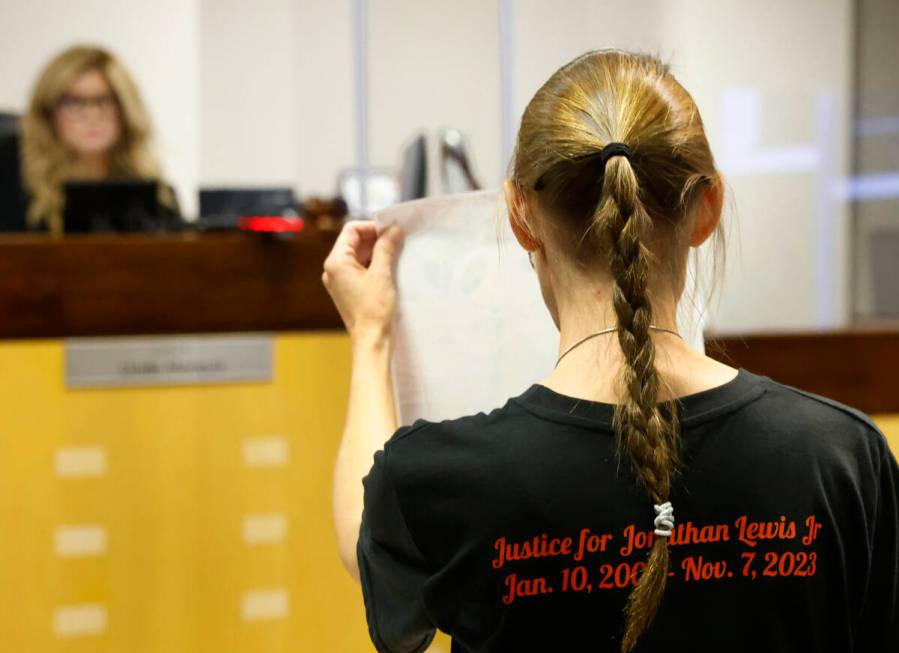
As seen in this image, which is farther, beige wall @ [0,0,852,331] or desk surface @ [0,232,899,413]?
beige wall @ [0,0,852,331]

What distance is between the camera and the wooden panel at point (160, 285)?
1.15m

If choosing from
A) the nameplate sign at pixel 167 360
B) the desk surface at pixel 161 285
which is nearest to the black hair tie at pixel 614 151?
the desk surface at pixel 161 285

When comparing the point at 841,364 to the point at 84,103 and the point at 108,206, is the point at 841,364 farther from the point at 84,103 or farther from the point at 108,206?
the point at 84,103

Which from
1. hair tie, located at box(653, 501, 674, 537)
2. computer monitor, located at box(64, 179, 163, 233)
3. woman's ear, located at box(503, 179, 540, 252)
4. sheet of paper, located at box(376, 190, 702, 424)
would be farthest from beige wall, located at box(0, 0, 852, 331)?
hair tie, located at box(653, 501, 674, 537)

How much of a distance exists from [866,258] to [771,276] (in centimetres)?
40

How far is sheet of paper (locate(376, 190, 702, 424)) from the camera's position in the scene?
2.85 ft

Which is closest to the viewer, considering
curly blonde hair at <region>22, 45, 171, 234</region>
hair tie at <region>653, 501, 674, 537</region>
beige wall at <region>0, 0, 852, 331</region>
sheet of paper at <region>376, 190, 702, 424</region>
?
hair tie at <region>653, 501, 674, 537</region>

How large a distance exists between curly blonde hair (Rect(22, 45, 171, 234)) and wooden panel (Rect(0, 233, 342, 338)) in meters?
1.33

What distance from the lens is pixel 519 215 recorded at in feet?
2.16

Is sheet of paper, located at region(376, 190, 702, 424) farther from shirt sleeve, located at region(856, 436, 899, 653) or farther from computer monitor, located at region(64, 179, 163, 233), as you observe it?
computer monitor, located at region(64, 179, 163, 233)

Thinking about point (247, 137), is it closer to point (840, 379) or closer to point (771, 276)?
point (771, 276)

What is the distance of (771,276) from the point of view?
3451 millimetres

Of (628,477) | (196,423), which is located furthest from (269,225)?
(628,477)

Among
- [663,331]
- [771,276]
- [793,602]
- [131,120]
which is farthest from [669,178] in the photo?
[771,276]
